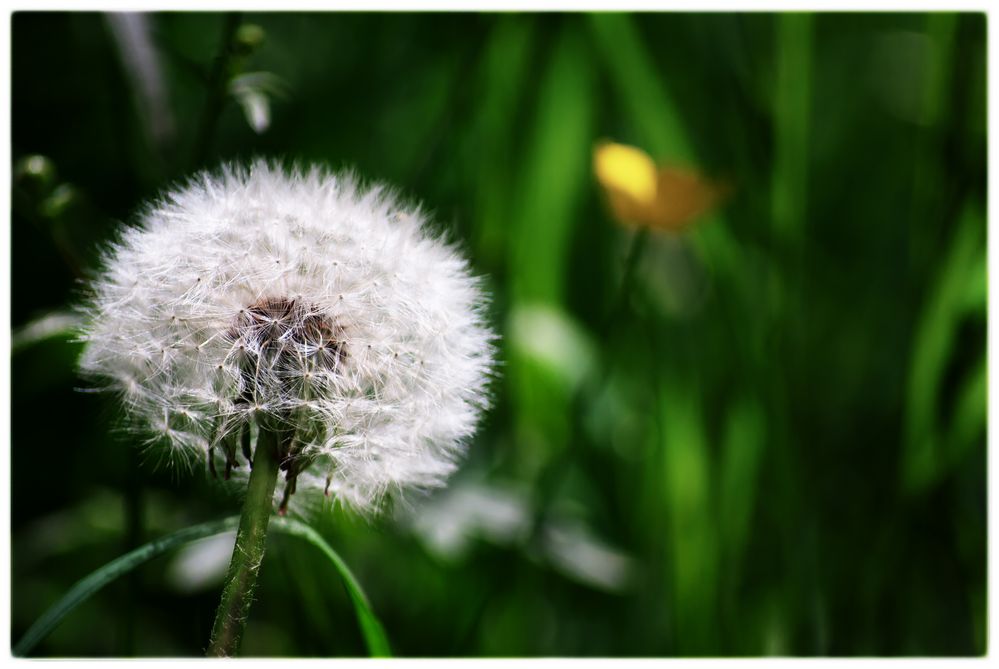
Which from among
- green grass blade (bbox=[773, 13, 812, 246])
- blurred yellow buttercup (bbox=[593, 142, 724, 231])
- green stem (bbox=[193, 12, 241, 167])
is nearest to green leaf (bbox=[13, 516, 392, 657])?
green stem (bbox=[193, 12, 241, 167])

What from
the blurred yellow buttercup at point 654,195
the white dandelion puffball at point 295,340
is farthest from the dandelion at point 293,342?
the blurred yellow buttercup at point 654,195

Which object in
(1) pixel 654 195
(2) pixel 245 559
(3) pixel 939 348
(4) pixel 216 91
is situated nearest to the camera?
(2) pixel 245 559

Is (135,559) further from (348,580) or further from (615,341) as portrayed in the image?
(615,341)

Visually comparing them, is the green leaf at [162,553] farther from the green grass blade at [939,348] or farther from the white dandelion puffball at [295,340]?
the green grass blade at [939,348]

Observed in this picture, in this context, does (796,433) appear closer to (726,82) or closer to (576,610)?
(576,610)

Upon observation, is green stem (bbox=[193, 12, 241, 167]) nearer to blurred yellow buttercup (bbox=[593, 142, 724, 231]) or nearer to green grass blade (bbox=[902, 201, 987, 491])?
blurred yellow buttercup (bbox=[593, 142, 724, 231])

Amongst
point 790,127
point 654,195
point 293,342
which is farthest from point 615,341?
point 293,342

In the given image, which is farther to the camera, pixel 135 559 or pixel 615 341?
pixel 615 341
